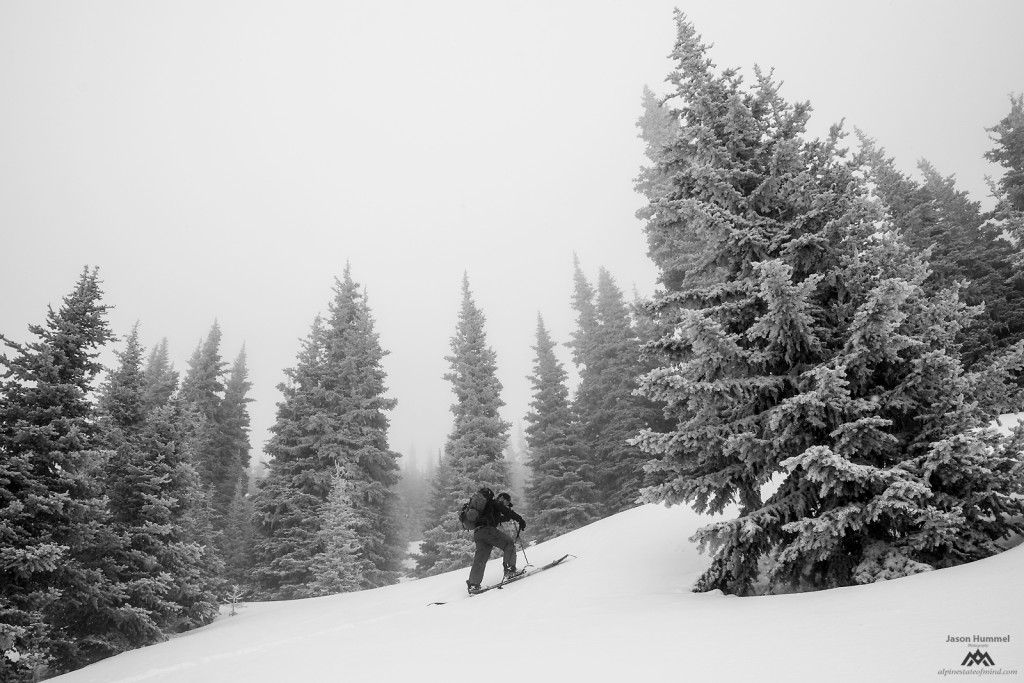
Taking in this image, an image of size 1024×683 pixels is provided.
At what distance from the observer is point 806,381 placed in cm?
613

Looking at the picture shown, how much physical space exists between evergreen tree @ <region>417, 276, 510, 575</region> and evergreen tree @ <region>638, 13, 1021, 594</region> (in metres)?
18.2

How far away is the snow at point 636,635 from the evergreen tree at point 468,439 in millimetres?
14695

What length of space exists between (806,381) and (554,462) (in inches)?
809

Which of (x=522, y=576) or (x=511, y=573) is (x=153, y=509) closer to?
(x=511, y=573)

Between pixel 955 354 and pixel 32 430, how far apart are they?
60.9 feet

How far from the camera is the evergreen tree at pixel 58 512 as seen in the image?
10578 mm

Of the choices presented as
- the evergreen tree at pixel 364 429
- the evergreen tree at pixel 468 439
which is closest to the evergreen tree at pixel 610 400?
the evergreen tree at pixel 468 439

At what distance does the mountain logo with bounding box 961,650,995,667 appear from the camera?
299 cm

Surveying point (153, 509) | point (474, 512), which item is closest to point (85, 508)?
point (153, 509)

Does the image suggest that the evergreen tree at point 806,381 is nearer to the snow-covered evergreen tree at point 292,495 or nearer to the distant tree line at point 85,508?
the distant tree line at point 85,508

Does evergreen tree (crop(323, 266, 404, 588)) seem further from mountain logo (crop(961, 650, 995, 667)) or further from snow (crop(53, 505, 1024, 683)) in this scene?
mountain logo (crop(961, 650, 995, 667))

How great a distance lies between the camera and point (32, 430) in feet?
36.1

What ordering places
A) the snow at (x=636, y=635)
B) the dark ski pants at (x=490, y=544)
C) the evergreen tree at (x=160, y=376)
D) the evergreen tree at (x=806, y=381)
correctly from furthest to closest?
the evergreen tree at (x=160, y=376) → the dark ski pants at (x=490, y=544) → the evergreen tree at (x=806, y=381) → the snow at (x=636, y=635)

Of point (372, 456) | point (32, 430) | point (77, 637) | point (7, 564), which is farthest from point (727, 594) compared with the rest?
point (372, 456)
